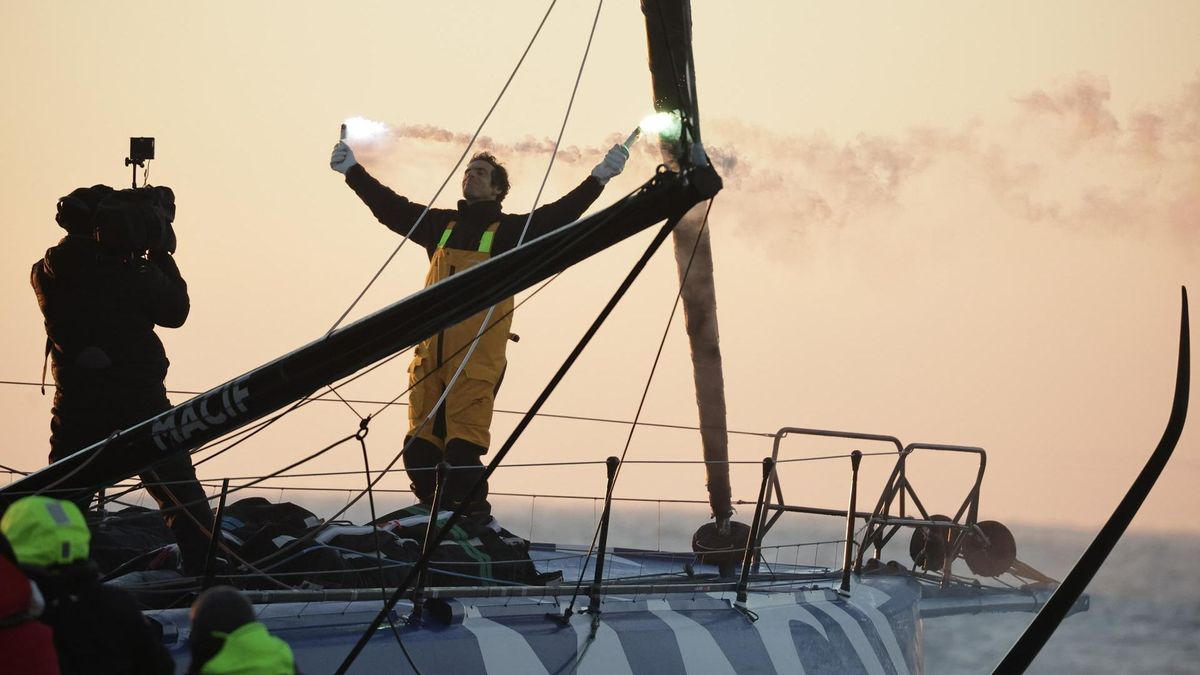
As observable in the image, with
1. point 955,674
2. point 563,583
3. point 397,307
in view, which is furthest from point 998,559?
point 955,674

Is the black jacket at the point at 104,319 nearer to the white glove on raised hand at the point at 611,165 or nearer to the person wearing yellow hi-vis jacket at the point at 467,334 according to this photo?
the person wearing yellow hi-vis jacket at the point at 467,334

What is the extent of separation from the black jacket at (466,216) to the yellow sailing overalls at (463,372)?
0.06m

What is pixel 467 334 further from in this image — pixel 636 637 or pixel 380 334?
pixel 380 334

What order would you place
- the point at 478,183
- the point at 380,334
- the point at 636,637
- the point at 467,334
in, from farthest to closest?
the point at 478,183
the point at 467,334
the point at 636,637
the point at 380,334

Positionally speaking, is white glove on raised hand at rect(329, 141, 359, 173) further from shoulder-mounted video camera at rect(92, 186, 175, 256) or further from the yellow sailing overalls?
shoulder-mounted video camera at rect(92, 186, 175, 256)

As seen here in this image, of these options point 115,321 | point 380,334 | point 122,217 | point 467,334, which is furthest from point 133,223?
point 467,334

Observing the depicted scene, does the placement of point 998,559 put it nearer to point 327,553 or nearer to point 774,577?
point 774,577

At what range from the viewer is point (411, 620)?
276 inches

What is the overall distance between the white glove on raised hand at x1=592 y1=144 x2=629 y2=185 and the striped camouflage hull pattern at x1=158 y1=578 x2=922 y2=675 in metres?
2.26

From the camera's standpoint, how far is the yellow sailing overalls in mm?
8656

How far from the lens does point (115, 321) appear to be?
23.4 ft

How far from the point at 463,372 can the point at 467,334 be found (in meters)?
0.30

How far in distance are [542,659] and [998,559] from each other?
553 cm

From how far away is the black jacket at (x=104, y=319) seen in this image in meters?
7.09
